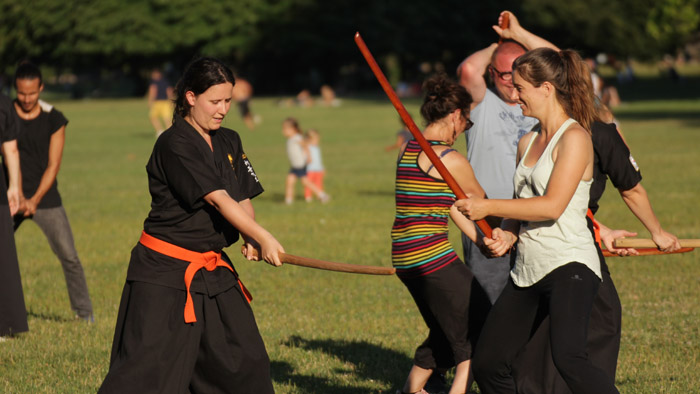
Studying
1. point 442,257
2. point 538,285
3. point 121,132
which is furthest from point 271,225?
point 121,132

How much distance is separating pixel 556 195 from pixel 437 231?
1.25m

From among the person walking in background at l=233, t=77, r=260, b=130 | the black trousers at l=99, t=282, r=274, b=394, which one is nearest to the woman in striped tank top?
the black trousers at l=99, t=282, r=274, b=394

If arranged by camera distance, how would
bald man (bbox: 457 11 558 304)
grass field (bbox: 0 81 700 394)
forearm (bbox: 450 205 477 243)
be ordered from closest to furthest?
1. forearm (bbox: 450 205 477 243)
2. bald man (bbox: 457 11 558 304)
3. grass field (bbox: 0 81 700 394)

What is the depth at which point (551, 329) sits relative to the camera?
14.0 feet

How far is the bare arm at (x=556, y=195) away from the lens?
433cm

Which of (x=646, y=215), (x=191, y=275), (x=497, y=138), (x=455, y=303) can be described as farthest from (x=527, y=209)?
(x=497, y=138)

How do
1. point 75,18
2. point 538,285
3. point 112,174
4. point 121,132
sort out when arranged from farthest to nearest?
1. point 75,18
2. point 121,132
3. point 112,174
4. point 538,285

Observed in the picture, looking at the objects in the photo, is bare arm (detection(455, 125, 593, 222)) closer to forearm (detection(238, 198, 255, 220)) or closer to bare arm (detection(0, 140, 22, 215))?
forearm (detection(238, 198, 255, 220))

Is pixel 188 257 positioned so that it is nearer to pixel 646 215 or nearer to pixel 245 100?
pixel 646 215

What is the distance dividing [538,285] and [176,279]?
170 centimetres

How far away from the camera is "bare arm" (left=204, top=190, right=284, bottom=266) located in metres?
4.35

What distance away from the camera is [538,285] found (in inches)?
175

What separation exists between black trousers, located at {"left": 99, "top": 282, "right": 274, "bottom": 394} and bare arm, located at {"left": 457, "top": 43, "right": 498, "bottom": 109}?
2.58 m

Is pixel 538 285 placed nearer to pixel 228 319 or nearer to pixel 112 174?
pixel 228 319
